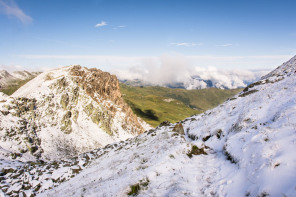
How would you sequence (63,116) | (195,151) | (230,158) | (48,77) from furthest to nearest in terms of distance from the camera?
(48,77)
(63,116)
(195,151)
(230,158)

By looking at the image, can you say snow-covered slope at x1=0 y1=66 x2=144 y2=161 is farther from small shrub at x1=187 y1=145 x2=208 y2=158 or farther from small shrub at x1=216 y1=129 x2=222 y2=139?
small shrub at x1=216 y1=129 x2=222 y2=139

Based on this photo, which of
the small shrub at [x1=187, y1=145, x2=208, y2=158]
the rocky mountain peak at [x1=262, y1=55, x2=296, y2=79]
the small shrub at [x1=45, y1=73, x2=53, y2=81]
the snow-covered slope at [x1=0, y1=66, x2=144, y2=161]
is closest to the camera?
the small shrub at [x1=187, y1=145, x2=208, y2=158]

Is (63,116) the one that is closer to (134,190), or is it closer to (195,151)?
(195,151)

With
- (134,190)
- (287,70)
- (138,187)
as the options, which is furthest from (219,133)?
(287,70)

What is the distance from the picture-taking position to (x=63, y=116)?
61.9 m

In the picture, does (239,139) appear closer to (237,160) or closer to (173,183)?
(237,160)

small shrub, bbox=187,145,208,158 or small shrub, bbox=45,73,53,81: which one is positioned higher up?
small shrub, bbox=45,73,53,81

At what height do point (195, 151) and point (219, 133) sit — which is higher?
point (219, 133)

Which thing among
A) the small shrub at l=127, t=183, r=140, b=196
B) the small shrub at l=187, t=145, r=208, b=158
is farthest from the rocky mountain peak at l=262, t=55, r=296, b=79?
the small shrub at l=127, t=183, r=140, b=196

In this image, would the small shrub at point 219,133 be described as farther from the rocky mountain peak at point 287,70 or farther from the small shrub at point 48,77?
the small shrub at point 48,77

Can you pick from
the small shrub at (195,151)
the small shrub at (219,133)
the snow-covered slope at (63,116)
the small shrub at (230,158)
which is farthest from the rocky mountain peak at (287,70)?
the snow-covered slope at (63,116)

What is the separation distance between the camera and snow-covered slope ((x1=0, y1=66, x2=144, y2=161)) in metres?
49.4

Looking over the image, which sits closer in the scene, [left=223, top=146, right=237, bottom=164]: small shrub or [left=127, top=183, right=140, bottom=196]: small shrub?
[left=127, top=183, right=140, bottom=196]: small shrub

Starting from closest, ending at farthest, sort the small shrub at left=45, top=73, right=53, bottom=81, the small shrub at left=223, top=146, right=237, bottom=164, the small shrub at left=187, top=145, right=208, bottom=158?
the small shrub at left=223, top=146, right=237, bottom=164 → the small shrub at left=187, top=145, right=208, bottom=158 → the small shrub at left=45, top=73, right=53, bottom=81
